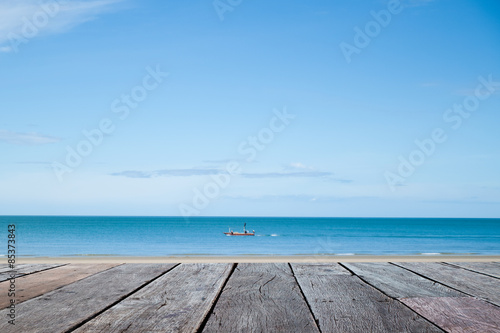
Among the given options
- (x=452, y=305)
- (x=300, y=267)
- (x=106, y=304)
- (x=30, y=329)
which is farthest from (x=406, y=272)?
(x=30, y=329)

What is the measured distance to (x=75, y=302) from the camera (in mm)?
1302

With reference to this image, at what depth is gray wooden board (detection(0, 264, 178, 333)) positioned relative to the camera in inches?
42.3

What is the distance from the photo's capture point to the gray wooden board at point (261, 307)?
106 cm

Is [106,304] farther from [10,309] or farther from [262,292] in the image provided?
[262,292]

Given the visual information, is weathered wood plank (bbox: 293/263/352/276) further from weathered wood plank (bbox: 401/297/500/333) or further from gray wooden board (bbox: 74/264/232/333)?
weathered wood plank (bbox: 401/297/500/333)

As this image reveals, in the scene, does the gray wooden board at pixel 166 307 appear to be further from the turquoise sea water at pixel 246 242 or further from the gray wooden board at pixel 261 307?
the turquoise sea water at pixel 246 242

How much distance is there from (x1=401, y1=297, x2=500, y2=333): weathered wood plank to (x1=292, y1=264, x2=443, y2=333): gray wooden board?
0.04m

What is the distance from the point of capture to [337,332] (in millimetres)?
1017

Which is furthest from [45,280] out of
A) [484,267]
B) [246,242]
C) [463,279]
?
[246,242]

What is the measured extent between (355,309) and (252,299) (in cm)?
30

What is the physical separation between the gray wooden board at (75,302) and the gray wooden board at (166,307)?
47 millimetres

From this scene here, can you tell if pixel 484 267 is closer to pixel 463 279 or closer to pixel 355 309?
pixel 463 279

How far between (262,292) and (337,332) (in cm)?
45

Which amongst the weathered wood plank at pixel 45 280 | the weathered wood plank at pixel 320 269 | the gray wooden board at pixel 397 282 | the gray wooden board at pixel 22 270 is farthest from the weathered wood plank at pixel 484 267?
the gray wooden board at pixel 22 270
